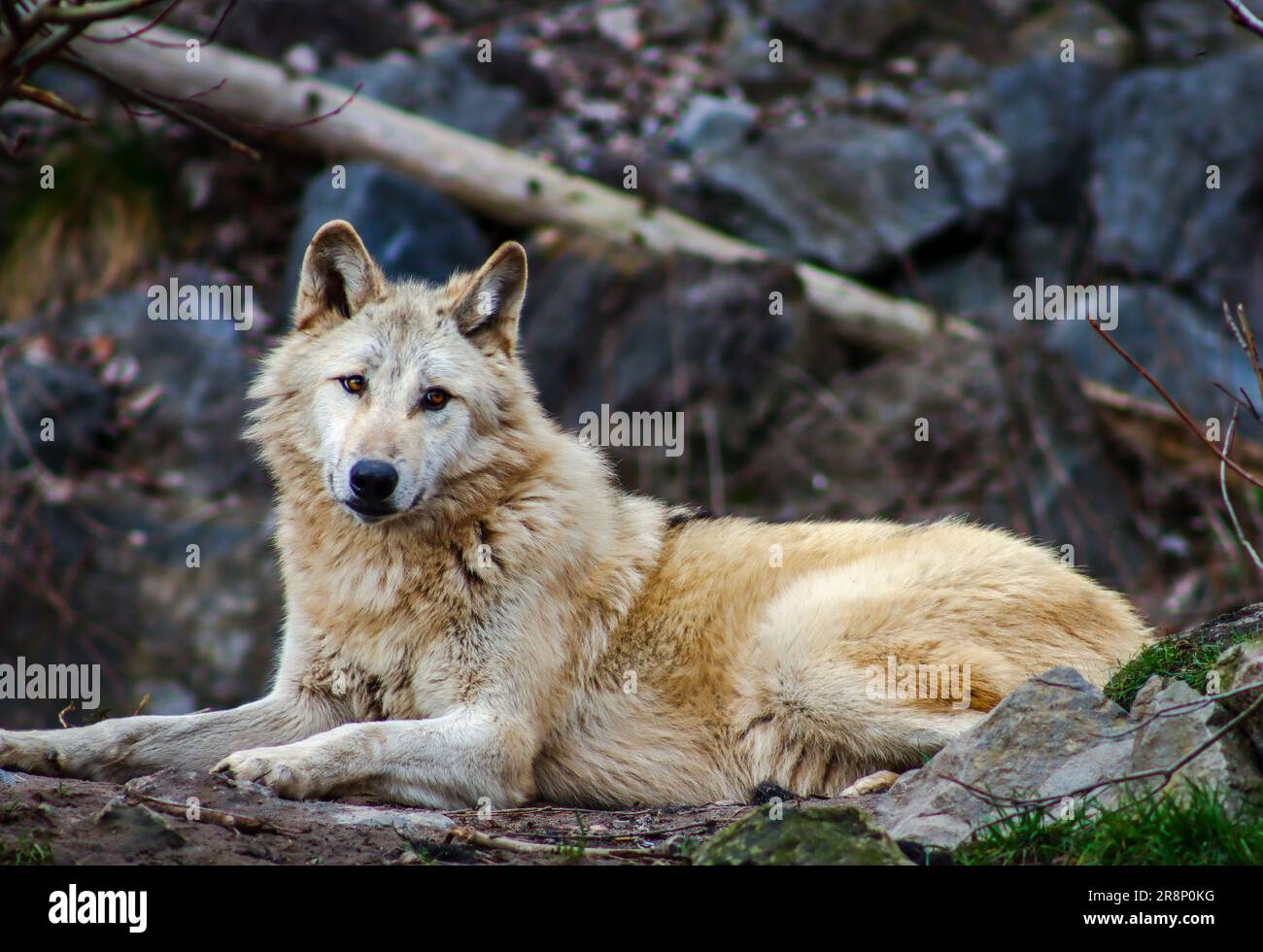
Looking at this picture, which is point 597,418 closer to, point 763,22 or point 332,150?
point 332,150

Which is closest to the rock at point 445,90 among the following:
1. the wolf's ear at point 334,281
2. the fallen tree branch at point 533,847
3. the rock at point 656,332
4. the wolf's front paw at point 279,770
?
the rock at point 656,332

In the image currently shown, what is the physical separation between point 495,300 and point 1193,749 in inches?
148

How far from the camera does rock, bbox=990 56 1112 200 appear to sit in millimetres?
15078

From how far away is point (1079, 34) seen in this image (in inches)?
652

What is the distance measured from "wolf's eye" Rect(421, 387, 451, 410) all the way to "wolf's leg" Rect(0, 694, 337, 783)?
144cm

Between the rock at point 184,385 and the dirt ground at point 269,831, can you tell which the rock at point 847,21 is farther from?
the dirt ground at point 269,831

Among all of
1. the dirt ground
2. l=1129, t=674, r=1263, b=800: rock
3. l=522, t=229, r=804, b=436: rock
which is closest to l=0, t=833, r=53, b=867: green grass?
the dirt ground

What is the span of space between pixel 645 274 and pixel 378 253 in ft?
8.64

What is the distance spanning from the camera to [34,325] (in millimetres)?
12703

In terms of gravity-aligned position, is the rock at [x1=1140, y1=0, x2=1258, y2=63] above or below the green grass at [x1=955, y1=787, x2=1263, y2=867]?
above

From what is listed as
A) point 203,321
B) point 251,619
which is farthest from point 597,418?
point 203,321

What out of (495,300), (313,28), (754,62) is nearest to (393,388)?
(495,300)

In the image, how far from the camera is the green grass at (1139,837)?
3.66 meters

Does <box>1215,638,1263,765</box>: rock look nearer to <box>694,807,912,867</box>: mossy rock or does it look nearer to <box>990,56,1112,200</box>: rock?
<box>694,807,912,867</box>: mossy rock
